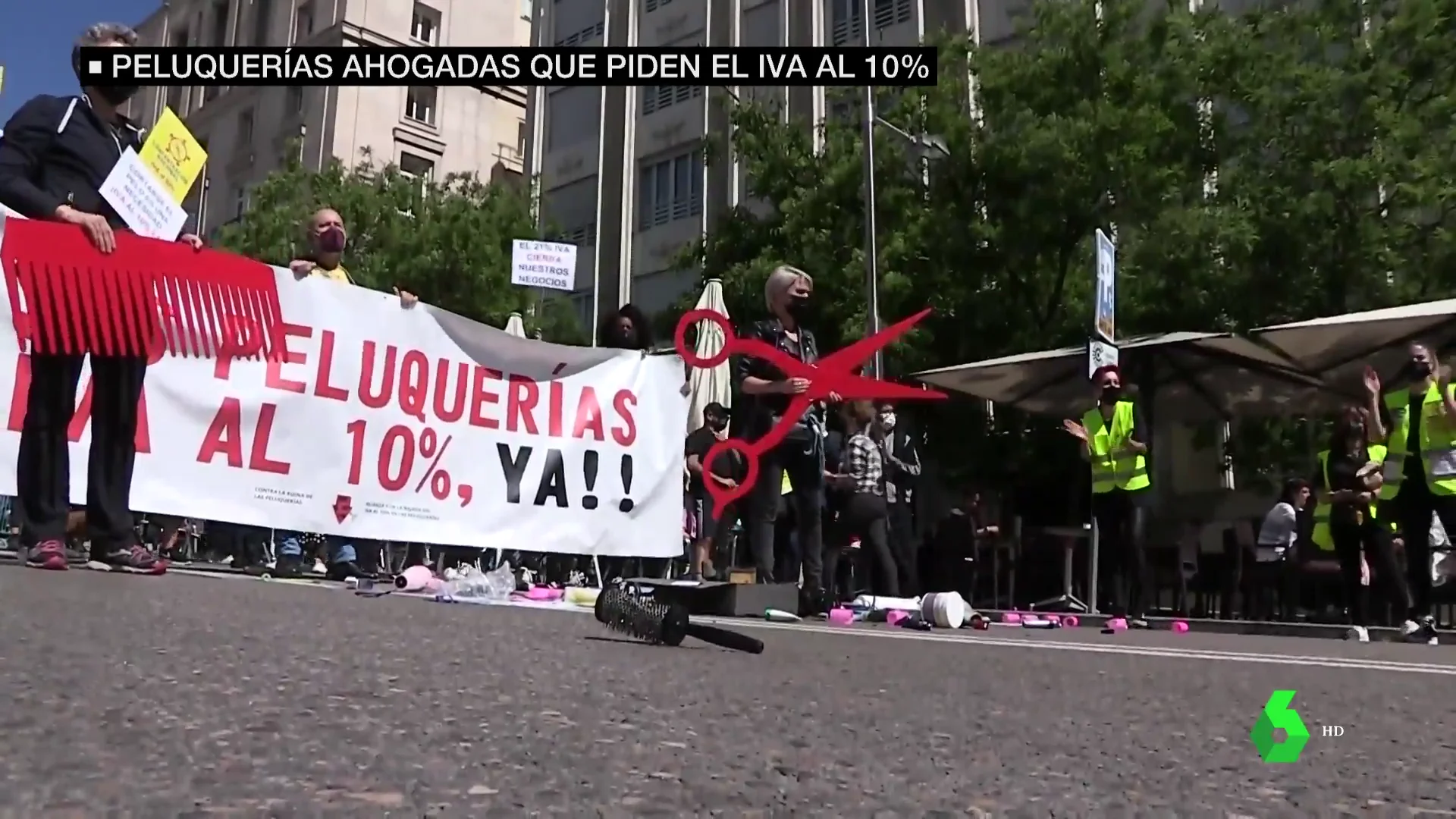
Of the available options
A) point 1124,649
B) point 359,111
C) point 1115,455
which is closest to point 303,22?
point 359,111

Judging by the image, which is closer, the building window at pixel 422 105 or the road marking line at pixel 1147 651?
the road marking line at pixel 1147 651

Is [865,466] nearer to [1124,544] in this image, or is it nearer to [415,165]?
[1124,544]

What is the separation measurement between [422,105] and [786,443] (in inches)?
1588

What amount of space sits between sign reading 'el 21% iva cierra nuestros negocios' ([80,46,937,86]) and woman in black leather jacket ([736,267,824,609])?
1561 mm

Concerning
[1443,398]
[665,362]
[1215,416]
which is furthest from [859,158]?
[1443,398]

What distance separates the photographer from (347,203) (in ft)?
91.7

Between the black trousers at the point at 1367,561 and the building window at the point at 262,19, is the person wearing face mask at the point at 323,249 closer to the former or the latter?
the black trousers at the point at 1367,561

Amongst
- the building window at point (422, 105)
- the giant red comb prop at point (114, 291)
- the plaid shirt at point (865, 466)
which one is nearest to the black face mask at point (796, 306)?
the plaid shirt at point (865, 466)

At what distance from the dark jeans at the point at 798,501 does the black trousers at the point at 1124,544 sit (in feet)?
8.09

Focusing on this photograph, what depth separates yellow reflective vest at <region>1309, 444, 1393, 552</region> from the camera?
28.5 ft

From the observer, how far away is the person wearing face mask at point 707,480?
7.73 metres

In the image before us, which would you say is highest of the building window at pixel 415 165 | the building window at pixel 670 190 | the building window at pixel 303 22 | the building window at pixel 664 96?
the building window at pixel 303 22

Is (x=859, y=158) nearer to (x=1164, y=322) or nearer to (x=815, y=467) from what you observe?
(x=1164, y=322)

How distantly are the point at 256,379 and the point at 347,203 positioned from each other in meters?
21.9
